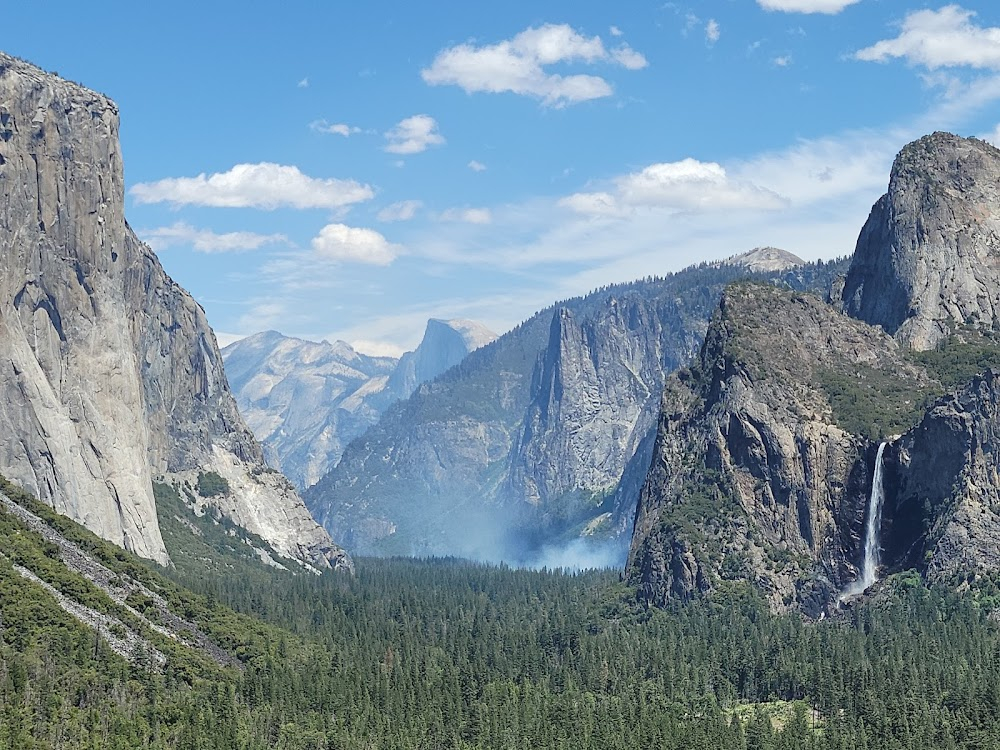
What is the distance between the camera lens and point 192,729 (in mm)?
198750

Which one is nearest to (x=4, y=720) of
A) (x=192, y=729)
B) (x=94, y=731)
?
(x=94, y=731)

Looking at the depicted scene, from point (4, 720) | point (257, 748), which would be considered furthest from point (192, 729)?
point (4, 720)

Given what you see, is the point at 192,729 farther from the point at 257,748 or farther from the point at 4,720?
the point at 4,720

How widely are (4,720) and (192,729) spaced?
917 inches

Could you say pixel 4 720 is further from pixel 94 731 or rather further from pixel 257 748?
pixel 257 748

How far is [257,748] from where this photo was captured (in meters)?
196

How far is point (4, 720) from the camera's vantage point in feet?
603

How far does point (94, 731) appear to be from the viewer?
7505 inches

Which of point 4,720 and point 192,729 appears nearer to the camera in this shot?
point 4,720

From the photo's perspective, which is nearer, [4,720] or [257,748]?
[4,720]

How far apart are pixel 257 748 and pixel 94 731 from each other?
18.3m

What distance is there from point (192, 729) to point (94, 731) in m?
12.5
